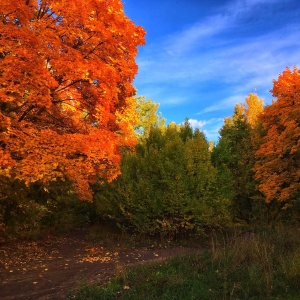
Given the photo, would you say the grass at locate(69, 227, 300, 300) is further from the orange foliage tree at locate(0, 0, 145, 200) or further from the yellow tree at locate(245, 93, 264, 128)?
the yellow tree at locate(245, 93, 264, 128)

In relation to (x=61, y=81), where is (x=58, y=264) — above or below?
below

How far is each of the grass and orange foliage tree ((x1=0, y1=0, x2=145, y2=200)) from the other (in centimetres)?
334

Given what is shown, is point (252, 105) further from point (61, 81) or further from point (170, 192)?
point (61, 81)

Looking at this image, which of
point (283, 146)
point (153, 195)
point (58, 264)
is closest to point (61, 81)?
point (58, 264)

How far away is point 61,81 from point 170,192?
7.00 meters

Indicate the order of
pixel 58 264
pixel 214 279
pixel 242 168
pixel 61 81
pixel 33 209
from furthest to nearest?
pixel 242 168 < pixel 33 209 < pixel 58 264 < pixel 61 81 < pixel 214 279

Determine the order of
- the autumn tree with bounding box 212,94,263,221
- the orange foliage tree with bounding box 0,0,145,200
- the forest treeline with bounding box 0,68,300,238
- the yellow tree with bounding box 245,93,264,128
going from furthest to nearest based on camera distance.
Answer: the yellow tree with bounding box 245,93,264,128 → the autumn tree with bounding box 212,94,263,221 → the forest treeline with bounding box 0,68,300,238 → the orange foliage tree with bounding box 0,0,145,200

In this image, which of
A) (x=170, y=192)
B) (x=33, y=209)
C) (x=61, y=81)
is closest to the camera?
(x=61, y=81)

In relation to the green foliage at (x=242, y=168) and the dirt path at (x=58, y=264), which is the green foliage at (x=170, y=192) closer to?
the dirt path at (x=58, y=264)

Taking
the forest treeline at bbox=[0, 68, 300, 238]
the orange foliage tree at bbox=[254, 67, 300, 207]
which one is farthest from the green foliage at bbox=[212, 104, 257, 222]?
the forest treeline at bbox=[0, 68, 300, 238]

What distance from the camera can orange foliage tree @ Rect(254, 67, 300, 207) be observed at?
20234 mm

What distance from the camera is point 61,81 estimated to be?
990cm

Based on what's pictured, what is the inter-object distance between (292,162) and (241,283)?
1600 cm

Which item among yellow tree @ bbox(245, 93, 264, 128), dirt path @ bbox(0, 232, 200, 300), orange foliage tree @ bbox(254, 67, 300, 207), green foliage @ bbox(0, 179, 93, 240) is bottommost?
dirt path @ bbox(0, 232, 200, 300)
